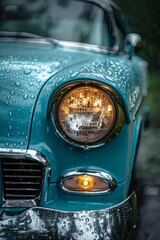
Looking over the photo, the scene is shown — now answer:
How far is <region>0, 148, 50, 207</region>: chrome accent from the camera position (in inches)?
78.1

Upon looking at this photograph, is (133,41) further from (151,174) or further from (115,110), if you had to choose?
(115,110)

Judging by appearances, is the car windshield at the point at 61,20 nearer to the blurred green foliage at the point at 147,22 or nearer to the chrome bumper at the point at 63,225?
the chrome bumper at the point at 63,225

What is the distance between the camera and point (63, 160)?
2061mm

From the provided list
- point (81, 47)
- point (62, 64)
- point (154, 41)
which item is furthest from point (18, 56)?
point (154, 41)

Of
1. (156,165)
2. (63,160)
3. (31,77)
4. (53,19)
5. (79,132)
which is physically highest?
(53,19)

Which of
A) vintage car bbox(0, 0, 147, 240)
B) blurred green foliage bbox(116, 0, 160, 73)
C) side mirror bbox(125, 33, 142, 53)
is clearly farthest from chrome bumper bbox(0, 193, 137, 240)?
blurred green foliage bbox(116, 0, 160, 73)

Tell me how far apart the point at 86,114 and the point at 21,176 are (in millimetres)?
406

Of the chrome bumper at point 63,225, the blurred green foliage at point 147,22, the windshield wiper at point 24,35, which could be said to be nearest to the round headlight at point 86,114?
the chrome bumper at point 63,225

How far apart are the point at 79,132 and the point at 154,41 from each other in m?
10.9

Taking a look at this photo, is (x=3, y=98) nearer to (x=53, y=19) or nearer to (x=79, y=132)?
(x=79, y=132)

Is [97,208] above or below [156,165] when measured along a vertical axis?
above

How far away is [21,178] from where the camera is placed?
205cm

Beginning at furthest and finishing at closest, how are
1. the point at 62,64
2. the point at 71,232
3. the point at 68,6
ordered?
the point at 68,6 → the point at 62,64 → the point at 71,232

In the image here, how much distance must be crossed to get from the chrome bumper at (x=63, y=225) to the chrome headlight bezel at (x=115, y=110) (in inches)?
12.1
